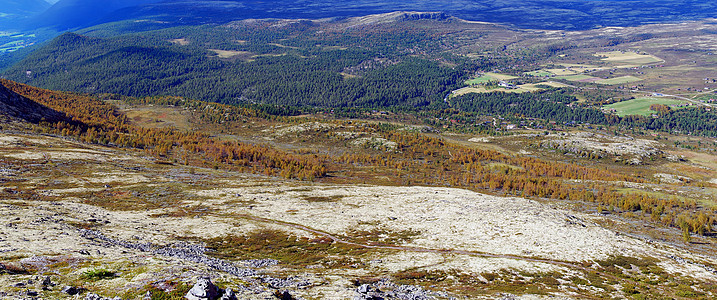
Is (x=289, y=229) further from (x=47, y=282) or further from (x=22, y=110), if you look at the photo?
(x=22, y=110)

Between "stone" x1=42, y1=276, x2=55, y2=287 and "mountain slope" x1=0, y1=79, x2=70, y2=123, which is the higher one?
"mountain slope" x1=0, y1=79, x2=70, y2=123

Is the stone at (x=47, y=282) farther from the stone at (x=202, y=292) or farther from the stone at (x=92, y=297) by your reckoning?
the stone at (x=202, y=292)

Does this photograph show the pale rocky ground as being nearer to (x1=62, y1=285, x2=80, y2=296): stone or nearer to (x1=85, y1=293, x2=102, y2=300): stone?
(x1=62, y1=285, x2=80, y2=296): stone

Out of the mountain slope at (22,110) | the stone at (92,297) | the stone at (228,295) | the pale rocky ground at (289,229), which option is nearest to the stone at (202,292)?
the stone at (228,295)

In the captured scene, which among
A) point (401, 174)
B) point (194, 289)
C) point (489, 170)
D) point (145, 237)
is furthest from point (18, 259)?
point (489, 170)

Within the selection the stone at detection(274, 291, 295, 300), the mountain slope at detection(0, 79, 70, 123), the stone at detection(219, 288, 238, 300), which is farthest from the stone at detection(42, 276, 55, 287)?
the mountain slope at detection(0, 79, 70, 123)

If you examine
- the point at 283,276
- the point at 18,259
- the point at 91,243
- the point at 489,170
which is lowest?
the point at 489,170

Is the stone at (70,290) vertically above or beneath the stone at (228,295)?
above

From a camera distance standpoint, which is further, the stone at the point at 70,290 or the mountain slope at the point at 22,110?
the mountain slope at the point at 22,110

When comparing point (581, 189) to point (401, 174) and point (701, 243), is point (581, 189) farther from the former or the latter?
point (401, 174)
